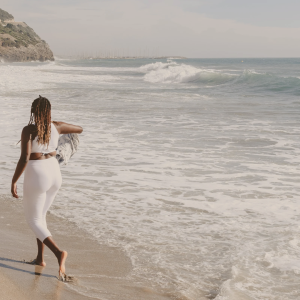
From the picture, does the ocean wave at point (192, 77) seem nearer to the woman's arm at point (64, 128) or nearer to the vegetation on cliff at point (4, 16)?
the woman's arm at point (64, 128)

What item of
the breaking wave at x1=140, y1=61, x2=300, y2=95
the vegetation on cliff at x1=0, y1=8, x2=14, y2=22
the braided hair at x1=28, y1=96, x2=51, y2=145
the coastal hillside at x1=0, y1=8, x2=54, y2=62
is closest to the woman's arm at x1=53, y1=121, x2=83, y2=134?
the braided hair at x1=28, y1=96, x2=51, y2=145

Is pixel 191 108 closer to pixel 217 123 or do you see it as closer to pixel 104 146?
pixel 217 123

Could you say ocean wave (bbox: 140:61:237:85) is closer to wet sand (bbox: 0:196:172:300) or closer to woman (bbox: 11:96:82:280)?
wet sand (bbox: 0:196:172:300)

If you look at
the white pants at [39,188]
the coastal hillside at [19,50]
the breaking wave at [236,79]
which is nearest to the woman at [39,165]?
the white pants at [39,188]

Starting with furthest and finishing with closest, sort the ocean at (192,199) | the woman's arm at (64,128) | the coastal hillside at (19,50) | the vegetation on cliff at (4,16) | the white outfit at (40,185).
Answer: the vegetation on cliff at (4,16) < the coastal hillside at (19,50) < the ocean at (192,199) < the woman's arm at (64,128) < the white outfit at (40,185)

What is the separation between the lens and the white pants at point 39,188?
3.36 meters

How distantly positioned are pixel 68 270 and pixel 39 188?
863mm

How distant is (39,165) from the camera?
336 cm

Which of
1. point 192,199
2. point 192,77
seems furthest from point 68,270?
point 192,77

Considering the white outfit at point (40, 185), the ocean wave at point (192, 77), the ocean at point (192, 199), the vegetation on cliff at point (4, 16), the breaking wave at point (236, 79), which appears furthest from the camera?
the vegetation on cliff at point (4, 16)

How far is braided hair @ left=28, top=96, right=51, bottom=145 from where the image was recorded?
3305mm

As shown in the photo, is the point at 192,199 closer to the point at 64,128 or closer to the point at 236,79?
the point at 64,128

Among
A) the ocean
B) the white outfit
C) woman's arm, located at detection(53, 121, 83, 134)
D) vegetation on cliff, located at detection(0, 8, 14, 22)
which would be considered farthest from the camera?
vegetation on cliff, located at detection(0, 8, 14, 22)

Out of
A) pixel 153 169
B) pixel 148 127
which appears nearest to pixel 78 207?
pixel 153 169
